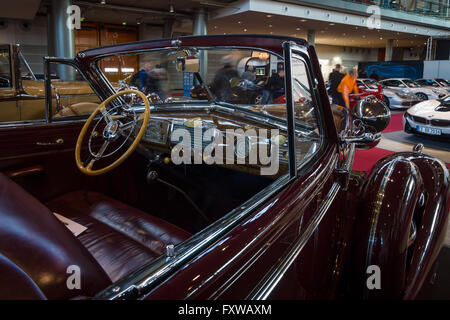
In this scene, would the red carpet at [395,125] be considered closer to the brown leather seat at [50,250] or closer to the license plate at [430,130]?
the license plate at [430,130]

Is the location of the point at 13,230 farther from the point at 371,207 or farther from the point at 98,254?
the point at 371,207

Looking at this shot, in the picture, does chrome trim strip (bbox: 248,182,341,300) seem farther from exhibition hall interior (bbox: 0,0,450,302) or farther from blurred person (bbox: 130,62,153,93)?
blurred person (bbox: 130,62,153,93)

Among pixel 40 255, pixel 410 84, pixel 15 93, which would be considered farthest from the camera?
pixel 410 84

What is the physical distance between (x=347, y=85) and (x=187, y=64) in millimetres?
7353

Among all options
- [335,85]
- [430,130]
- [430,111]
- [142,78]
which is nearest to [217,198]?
[142,78]

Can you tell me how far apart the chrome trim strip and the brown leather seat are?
1.43ft

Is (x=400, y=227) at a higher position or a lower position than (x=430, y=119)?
lower

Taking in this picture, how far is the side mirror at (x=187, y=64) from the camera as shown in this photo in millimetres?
1937

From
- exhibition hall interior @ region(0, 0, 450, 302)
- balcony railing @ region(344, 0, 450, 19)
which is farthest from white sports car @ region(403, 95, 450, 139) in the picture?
balcony railing @ region(344, 0, 450, 19)

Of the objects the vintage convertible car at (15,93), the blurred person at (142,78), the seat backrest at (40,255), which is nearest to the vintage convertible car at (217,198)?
the seat backrest at (40,255)

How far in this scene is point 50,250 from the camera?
89 centimetres

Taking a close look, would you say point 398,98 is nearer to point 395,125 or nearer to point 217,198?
point 395,125

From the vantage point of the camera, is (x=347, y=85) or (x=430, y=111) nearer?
(x=430, y=111)

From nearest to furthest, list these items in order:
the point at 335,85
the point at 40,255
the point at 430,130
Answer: the point at 40,255
the point at 430,130
the point at 335,85
